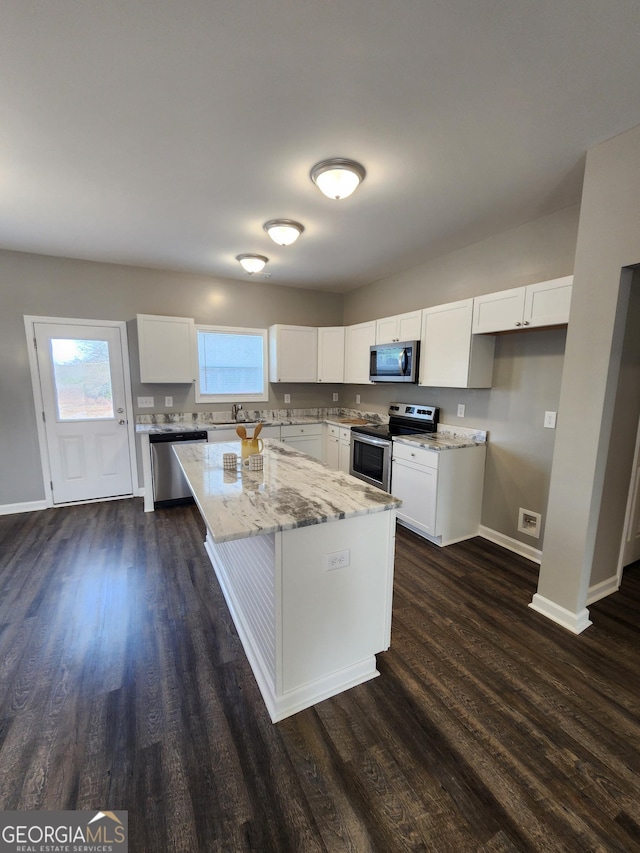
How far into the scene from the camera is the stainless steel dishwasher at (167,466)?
392 centimetres

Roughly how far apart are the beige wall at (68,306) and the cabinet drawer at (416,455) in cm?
270

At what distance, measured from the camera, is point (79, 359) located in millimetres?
3971

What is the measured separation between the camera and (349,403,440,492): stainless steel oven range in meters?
3.64

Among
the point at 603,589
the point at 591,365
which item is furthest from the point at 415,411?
the point at 603,589

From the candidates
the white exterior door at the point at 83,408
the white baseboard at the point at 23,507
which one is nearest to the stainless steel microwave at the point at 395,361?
the white exterior door at the point at 83,408

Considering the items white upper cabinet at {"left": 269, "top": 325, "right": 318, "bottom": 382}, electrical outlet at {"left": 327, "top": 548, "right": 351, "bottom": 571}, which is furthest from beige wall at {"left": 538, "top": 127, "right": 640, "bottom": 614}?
white upper cabinet at {"left": 269, "top": 325, "right": 318, "bottom": 382}

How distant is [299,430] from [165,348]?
6.32ft

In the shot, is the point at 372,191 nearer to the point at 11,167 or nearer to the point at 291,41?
the point at 291,41

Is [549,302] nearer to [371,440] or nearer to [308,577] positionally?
[371,440]

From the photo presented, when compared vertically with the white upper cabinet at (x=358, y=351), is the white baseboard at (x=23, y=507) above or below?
below

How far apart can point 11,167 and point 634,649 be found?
4.57 metres

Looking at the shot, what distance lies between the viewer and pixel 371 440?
383 centimetres

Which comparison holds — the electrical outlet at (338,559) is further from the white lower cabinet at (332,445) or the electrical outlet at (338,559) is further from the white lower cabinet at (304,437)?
the white lower cabinet at (304,437)

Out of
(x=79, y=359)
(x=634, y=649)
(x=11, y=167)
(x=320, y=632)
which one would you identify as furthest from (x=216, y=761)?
(x=79, y=359)
